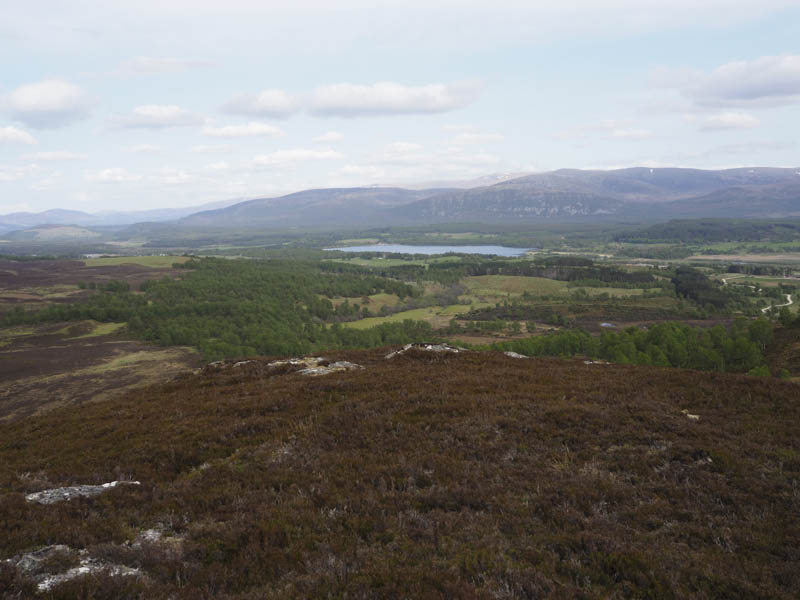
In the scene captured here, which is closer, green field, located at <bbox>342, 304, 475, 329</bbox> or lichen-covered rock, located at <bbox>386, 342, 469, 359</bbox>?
lichen-covered rock, located at <bbox>386, 342, 469, 359</bbox>

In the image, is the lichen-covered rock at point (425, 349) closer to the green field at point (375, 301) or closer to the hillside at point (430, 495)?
the hillside at point (430, 495)

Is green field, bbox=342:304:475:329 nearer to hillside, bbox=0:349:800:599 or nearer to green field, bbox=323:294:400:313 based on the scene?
green field, bbox=323:294:400:313

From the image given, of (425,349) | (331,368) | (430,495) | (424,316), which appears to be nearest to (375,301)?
(424,316)

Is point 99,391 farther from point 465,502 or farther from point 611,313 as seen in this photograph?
point 611,313

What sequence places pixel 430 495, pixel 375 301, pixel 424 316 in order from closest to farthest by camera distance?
pixel 430 495, pixel 424 316, pixel 375 301

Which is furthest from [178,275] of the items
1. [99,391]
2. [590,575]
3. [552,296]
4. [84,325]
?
[590,575]

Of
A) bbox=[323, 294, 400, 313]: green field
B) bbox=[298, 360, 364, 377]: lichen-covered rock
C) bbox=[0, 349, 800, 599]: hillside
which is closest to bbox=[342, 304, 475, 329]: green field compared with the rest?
bbox=[323, 294, 400, 313]: green field

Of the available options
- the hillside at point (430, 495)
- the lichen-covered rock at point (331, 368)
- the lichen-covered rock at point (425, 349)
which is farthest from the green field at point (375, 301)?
the hillside at point (430, 495)

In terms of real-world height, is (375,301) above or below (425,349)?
below

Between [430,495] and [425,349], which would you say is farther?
[425,349]

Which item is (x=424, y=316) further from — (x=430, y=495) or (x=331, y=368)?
(x=430, y=495)
